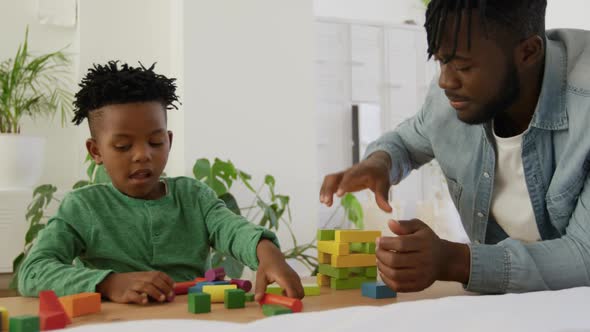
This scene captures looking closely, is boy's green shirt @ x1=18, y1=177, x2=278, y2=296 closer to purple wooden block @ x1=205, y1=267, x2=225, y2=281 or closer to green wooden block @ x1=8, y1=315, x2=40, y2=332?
purple wooden block @ x1=205, y1=267, x2=225, y2=281

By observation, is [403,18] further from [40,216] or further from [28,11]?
[40,216]

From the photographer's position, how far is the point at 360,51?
455 cm

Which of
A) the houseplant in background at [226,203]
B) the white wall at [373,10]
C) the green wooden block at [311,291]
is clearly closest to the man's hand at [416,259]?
the green wooden block at [311,291]

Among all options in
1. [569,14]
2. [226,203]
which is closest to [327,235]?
[226,203]

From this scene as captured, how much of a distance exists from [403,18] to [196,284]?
4.42m

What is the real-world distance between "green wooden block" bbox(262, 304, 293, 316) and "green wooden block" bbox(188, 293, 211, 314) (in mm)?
74

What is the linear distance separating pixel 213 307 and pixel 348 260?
301 millimetres

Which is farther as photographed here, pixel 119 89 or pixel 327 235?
pixel 119 89

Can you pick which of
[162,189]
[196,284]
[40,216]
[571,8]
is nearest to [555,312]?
[196,284]

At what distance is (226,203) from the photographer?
2666 mm

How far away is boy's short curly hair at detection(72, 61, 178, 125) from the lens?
1288mm

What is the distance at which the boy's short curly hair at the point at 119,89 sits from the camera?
1288mm

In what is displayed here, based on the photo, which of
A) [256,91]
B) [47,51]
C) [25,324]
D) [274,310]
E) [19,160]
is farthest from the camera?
[256,91]

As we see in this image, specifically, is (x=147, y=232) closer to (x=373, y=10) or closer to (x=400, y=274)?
(x=400, y=274)
